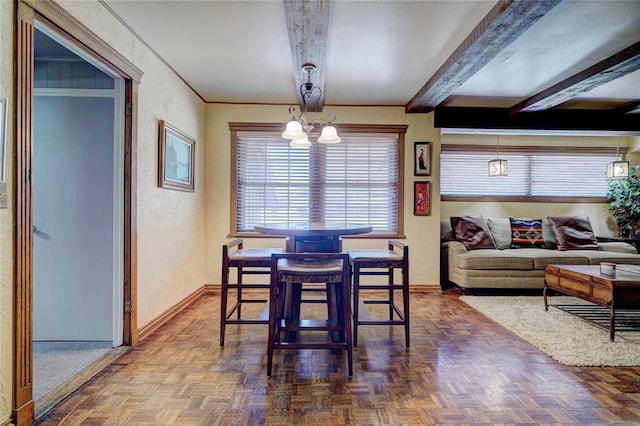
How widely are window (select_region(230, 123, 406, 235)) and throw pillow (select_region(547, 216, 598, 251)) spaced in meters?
2.34

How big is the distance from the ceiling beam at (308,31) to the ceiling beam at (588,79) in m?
2.45

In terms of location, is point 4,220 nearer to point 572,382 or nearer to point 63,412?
point 63,412

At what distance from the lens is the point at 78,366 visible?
2186mm

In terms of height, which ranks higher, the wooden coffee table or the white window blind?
the white window blind

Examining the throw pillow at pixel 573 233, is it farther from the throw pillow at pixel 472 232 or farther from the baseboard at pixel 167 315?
the baseboard at pixel 167 315

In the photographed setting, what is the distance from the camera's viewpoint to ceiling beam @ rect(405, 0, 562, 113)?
2.00 m

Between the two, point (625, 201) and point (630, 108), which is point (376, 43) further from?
point (625, 201)

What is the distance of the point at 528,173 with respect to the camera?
530 cm

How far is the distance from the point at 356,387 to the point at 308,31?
2.32 meters

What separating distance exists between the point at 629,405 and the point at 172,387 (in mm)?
2531

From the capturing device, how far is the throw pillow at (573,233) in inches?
180

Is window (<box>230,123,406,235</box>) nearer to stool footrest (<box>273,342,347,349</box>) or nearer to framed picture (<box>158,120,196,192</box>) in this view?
framed picture (<box>158,120,196,192</box>)

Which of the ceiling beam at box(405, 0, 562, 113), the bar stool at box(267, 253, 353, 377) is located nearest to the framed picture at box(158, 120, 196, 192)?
the bar stool at box(267, 253, 353, 377)

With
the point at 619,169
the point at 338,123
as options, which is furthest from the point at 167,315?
the point at 619,169
